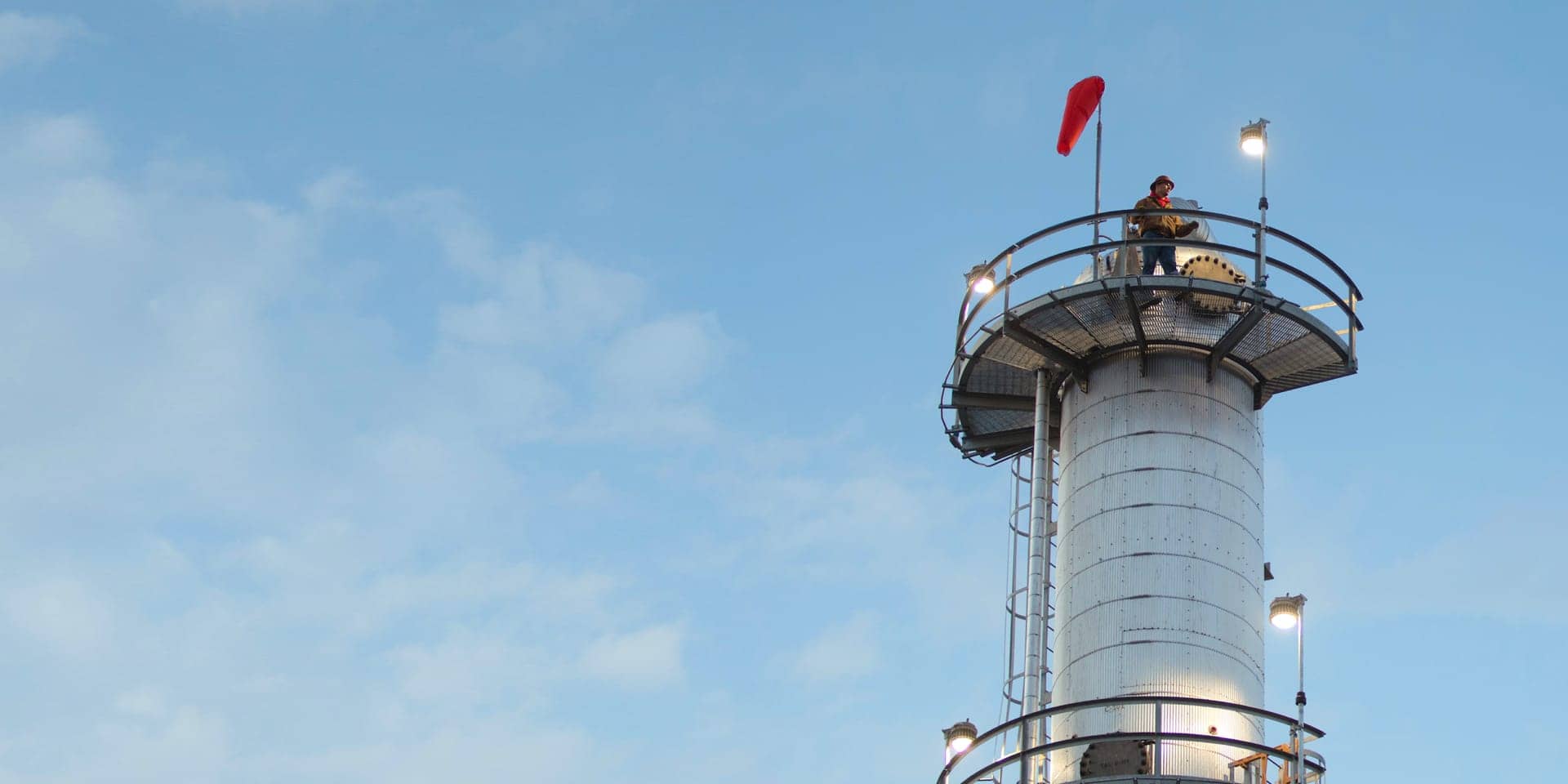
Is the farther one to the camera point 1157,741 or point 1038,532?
point 1038,532

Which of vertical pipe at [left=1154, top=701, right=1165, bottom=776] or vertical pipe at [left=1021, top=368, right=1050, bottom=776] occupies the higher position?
vertical pipe at [left=1021, top=368, right=1050, bottom=776]

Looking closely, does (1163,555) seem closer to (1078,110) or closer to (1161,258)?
(1161,258)

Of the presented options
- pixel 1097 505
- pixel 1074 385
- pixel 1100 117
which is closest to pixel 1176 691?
pixel 1097 505

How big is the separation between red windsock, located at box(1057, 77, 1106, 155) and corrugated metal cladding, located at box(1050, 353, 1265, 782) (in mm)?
5179

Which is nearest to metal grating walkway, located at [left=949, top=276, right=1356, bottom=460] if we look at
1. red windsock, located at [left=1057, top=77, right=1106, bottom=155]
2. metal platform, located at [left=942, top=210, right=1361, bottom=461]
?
metal platform, located at [left=942, top=210, right=1361, bottom=461]

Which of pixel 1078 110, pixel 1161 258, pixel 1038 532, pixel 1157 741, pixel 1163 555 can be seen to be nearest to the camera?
pixel 1157 741

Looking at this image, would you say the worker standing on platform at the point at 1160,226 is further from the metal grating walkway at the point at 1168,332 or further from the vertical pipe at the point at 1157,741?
the vertical pipe at the point at 1157,741

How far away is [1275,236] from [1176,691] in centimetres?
722

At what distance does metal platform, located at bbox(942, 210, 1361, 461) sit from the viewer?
98.2 ft

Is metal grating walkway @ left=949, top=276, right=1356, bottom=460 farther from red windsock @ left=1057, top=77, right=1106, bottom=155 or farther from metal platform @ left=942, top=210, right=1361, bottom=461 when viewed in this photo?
red windsock @ left=1057, top=77, right=1106, bottom=155

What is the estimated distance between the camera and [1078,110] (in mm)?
34875

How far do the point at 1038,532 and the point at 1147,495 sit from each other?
271cm

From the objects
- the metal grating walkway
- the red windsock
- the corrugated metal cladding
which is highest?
the red windsock

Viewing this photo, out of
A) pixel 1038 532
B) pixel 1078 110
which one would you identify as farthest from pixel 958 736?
pixel 1078 110
